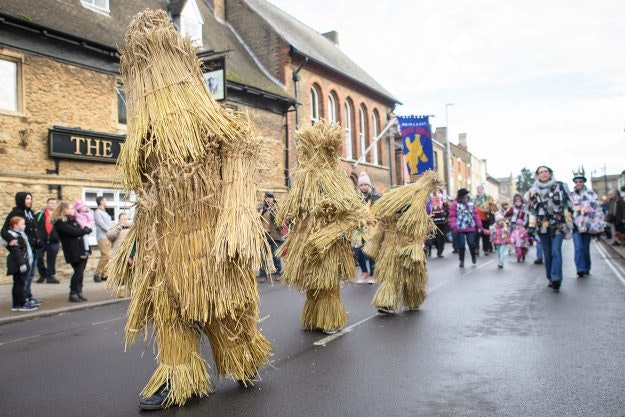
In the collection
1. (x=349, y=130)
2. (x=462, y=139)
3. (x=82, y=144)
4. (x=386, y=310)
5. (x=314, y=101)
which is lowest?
(x=386, y=310)

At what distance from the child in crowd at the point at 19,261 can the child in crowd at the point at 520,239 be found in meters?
11.8

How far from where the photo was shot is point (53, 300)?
9.63m

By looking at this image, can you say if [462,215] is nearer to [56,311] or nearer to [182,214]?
[56,311]

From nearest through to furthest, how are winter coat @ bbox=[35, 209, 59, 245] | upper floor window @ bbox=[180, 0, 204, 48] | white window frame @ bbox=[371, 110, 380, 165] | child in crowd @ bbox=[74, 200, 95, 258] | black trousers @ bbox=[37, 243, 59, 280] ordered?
child in crowd @ bbox=[74, 200, 95, 258] → winter coat @ bbox=[35, 209, 59, 245] → black trousers @ bbox=[37, 243, 59, 280] → upper floor window @ bbox=[180, 0, 204, 48] → white window frame @ bbox=[371, 110, 380, 165]

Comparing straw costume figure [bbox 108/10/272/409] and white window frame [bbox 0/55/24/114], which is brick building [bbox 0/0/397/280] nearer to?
white window frame [bbox 0/55/24/114]

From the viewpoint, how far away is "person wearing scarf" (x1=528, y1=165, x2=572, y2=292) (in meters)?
8.66

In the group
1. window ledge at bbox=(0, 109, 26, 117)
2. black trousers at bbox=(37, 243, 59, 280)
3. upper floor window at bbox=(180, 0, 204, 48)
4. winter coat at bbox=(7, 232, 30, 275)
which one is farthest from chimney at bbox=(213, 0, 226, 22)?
winter coat at bbox=(7, 232, 30, 275)

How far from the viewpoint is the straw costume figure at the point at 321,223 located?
566 centimetres

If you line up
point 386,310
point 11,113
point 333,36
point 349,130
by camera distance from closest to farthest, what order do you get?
point 386,310
point 11,113
point 349,130
point 333,36

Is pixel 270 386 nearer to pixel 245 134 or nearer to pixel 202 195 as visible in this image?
pixel 202 195

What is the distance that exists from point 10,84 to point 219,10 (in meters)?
14.6

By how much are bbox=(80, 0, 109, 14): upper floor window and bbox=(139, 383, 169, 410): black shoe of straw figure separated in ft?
50.9

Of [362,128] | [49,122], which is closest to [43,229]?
[49,122]

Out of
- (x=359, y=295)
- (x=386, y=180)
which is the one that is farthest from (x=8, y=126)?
(x=386, y=180)
